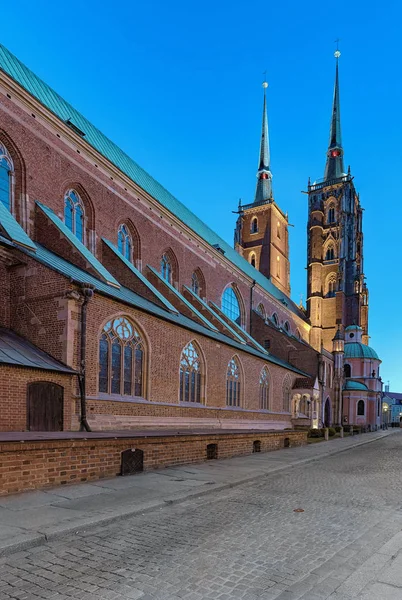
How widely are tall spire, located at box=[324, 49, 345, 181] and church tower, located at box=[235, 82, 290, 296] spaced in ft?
34.9

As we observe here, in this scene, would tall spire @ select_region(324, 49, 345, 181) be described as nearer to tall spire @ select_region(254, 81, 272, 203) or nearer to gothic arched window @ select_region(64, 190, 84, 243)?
tall spire @ select_region(254, 81, 272, 203)

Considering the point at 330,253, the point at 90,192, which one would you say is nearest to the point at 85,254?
the point at 90,192

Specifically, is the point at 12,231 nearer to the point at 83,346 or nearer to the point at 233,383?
the point at 83,346

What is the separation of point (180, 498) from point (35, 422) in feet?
17.4

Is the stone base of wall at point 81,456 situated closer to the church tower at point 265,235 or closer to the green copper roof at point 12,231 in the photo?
the green copper roof at point 12,231

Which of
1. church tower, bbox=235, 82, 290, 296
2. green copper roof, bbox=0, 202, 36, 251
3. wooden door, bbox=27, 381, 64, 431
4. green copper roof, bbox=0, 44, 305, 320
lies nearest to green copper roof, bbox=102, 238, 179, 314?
green copper roof, bbox=0, 44, 305, 320

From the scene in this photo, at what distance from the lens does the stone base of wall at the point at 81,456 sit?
7.82m

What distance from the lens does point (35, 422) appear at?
11750mm

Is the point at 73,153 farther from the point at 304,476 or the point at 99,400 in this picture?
the point at 304,476

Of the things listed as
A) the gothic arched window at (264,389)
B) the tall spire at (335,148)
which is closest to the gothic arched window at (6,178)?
the gothic arched window at (264,389)

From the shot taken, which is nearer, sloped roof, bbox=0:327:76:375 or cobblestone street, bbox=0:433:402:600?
cobblestone street, bbox=0:433:402:600

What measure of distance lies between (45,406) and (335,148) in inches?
2778

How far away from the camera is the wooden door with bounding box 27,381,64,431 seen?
1173 centimetres

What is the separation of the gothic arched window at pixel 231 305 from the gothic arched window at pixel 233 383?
10183 millimetres
